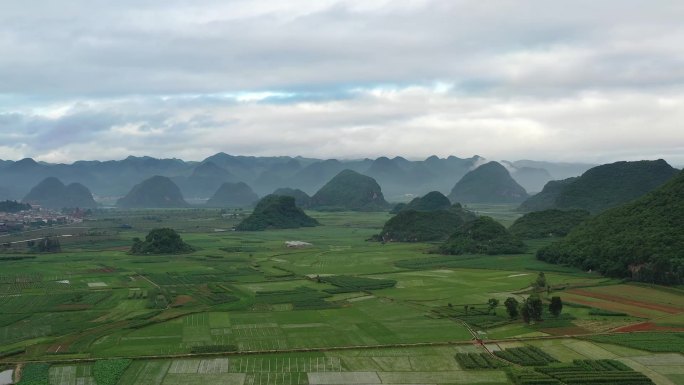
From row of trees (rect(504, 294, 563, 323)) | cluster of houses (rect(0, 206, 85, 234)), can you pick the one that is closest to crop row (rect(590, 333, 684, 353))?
row of trees (rect(504, 294, 563, 323))

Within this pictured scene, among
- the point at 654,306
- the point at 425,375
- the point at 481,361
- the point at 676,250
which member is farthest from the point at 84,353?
the point at 676,250

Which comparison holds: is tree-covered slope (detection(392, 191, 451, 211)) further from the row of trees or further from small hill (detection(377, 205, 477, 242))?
the row of trees

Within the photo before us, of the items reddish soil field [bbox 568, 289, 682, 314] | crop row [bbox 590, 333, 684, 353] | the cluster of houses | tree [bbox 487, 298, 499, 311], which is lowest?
crop row [bbox 590, 333, 684, 353]

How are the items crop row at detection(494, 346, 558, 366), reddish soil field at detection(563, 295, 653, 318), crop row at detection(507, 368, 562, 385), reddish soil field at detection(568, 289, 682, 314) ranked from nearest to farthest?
crop row at detection(507, 368, 562, 385) < crop row at detection(494, 346, 558, 366) < reddish soil field at detection(563, 295, 653, 318) < reddish soil field at detection(568, 289, 682, 314)

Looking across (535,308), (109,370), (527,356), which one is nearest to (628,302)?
(535,308)

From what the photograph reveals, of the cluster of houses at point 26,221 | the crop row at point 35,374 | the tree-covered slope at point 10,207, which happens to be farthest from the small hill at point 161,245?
the tree-covered slope at point 10,207

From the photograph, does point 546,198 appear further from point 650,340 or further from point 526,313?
point 650,340
